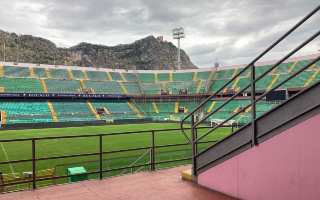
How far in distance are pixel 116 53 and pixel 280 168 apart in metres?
175

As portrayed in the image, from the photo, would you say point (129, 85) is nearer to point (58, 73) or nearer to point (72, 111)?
point (58, 73)

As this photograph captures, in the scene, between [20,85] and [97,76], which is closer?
[20,85]

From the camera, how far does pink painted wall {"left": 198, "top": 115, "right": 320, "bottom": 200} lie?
12.1 feet

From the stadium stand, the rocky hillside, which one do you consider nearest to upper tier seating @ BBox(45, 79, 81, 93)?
the stadium stand

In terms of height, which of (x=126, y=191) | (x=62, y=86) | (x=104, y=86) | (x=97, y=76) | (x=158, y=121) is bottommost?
(x=158, y=121)

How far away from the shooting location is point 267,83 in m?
53.0

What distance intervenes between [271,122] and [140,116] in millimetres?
51679

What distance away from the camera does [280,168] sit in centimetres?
408

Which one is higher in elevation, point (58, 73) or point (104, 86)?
point (58, 73)

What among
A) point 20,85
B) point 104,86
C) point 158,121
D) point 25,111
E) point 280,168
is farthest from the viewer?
point 104,86

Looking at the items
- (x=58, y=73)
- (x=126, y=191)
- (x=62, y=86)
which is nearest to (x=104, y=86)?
(x=62, y=86)

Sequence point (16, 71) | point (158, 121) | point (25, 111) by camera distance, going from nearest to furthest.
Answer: point (25, 111) → point (158, 121) → point (16, 71)

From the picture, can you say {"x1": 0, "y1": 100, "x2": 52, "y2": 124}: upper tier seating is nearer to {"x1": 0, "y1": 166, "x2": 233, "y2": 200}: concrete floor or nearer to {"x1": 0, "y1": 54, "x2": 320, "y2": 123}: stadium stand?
{"x1": 0, "y1": 54, "x2": 320, "y2": 123}: stadium stand

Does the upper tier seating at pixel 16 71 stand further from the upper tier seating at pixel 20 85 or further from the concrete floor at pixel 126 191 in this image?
the concrete floor at pixel 126 191
